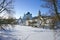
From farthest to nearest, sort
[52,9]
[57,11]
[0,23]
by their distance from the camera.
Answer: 1. [0,23]
2. [52,9]
3. [57,11]

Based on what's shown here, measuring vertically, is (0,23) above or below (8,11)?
below

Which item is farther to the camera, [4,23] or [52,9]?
[4,23]

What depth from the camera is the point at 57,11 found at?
14.5 ft

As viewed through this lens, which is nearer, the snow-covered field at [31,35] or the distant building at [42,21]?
the distant building at [42,21]

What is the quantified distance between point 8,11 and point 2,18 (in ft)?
3.67

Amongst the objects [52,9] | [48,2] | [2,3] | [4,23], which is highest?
[2,3]

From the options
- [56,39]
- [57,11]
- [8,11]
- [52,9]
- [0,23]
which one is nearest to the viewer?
[57,11]

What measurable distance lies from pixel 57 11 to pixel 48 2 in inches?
27.3

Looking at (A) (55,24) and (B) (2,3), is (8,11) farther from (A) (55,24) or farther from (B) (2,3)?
(A) (55,24)

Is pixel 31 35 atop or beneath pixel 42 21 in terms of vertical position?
beneath

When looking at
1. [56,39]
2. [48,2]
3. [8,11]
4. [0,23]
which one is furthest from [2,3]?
[48,2]

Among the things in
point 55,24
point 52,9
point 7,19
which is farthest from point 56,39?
point 7,19

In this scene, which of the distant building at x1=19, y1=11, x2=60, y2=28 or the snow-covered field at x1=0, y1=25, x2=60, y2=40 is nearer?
the distant building at x1=19, y1=11, x2=60, y2=28

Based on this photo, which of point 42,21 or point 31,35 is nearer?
point 31,35
